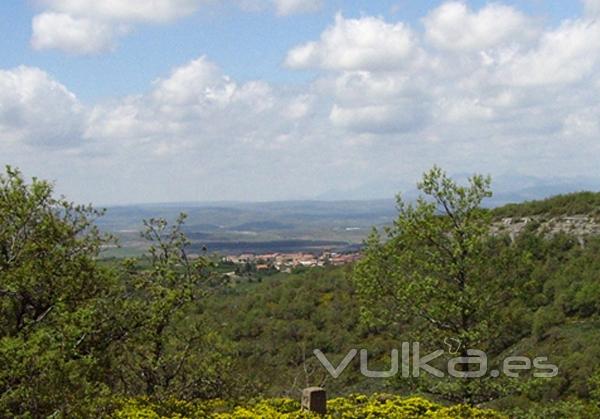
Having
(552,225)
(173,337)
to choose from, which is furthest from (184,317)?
(552,225)

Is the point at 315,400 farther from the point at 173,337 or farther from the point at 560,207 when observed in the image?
the point at 560,207

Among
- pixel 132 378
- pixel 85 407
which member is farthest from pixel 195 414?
pixel 132 378

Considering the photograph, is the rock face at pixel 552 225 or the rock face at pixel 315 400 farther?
the rock face at pixel 552 225

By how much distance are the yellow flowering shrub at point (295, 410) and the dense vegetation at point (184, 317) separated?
0.05 meters

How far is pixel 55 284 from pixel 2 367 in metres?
3.77

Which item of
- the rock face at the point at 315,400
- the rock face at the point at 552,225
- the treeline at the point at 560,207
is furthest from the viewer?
the treeline at the point at 560,207

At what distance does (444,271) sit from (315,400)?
313 inches

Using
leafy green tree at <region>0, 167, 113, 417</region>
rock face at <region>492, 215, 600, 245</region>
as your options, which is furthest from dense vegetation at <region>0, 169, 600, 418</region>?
rock face at <region>492, 215, 600, 245</region>

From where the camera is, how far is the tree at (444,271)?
21156mm

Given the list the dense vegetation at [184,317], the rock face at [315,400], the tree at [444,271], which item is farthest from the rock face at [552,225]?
the rock face at [315,400]

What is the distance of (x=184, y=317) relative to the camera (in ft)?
66.8

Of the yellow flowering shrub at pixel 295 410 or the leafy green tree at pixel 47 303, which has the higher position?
the leafy green tree at pixel 47 303

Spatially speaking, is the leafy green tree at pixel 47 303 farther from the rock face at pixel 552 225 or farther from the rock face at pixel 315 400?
the rock face at pixel 552 225

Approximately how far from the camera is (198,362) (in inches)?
835
